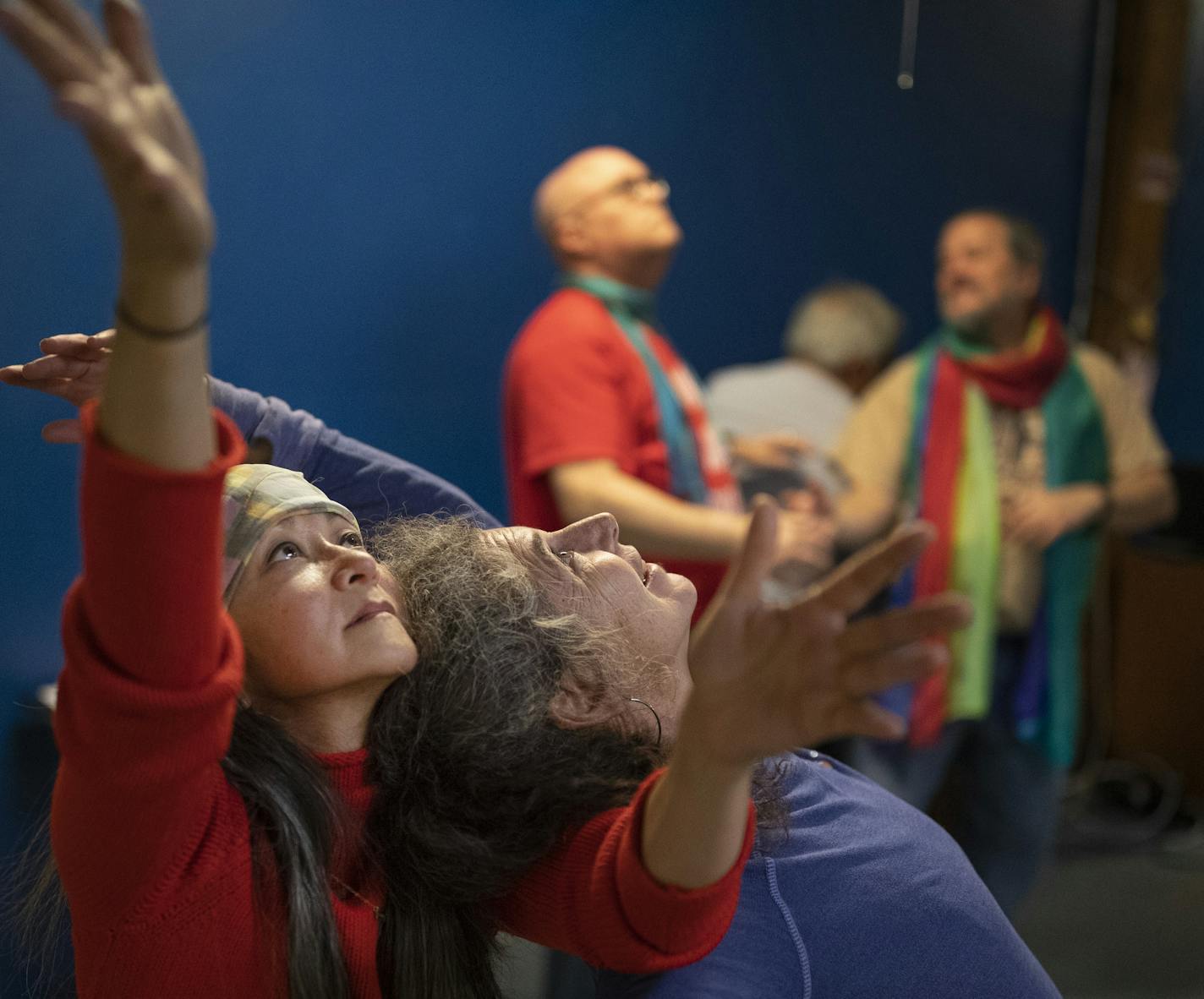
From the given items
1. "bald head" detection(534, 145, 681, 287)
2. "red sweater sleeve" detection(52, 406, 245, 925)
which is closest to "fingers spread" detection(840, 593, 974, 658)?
"red sweater sleeve" detection(52, 406, 245, 925)

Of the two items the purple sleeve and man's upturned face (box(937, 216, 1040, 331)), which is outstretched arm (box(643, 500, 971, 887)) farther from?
man's upturned face (box(937, 216, 1040, 331))

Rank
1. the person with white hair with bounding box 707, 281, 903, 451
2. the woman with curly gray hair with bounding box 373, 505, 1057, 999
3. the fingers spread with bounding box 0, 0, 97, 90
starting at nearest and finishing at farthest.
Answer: the fingers spread with bounding box 0, 0, 97, 90 → the woman with curly gray hair with bounding box 373, 505, 1057, 999 → the person with white hair with bounding box 707, 281, 903, 451

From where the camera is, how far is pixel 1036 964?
1250 mm

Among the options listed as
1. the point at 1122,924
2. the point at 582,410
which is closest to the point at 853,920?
the point at 582,410

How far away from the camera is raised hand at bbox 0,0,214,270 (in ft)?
2.23

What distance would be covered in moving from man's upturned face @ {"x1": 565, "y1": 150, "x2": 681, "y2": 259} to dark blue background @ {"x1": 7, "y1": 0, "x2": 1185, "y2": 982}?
6.0 inches

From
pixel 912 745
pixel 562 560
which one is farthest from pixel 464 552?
pixel 912 745

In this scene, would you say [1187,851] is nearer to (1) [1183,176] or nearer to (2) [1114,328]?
(2) [1114,328]

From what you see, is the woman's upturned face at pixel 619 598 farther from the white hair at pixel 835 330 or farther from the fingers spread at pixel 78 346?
the white hair at pixel 835 330

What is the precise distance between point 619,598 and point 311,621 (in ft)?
0.93

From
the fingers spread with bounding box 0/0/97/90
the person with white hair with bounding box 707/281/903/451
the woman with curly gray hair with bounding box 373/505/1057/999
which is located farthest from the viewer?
the person with white hair with bounding box 707/281/903/451

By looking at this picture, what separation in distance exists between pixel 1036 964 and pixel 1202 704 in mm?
2847

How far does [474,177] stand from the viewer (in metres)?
2.38

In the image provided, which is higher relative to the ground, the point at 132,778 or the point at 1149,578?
the point at 132,778
